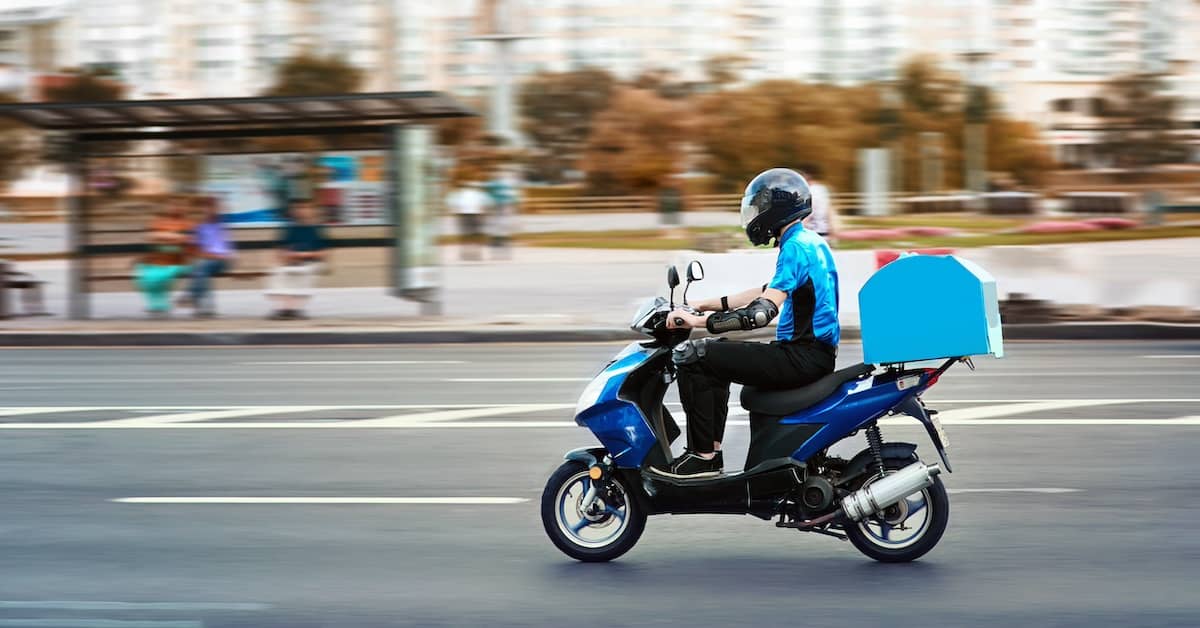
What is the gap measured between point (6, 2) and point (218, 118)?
9579cm

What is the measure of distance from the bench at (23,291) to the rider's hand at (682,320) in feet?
51.5

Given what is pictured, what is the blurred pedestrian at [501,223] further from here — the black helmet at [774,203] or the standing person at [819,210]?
the black helmet at [774,203]

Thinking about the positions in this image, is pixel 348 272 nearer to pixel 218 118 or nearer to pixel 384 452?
pixel 218 118

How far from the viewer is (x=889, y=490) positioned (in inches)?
230

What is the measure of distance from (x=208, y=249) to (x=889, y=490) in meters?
14.5

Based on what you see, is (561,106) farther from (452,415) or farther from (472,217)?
(452,415)

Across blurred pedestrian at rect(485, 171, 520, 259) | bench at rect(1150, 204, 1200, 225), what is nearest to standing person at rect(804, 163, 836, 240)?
blurred pedestrian at rect(485, 171, 520, 259)

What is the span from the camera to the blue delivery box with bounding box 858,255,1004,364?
225 inches

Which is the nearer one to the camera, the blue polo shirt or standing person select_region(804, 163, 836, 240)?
the blue polo shirt

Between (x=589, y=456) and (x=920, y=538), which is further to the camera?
(x=589, y=456)

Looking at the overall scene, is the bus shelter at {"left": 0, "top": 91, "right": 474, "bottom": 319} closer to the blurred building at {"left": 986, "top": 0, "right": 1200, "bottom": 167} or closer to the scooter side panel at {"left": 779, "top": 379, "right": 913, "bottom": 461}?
the scooter side panel at {"left": 779, "top": 379, "right": 913, "bottom": 461}

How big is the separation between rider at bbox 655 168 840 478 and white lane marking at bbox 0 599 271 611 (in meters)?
1.73

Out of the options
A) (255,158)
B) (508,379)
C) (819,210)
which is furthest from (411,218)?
(508,379)

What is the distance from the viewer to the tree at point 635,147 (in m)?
Result: 71.7
